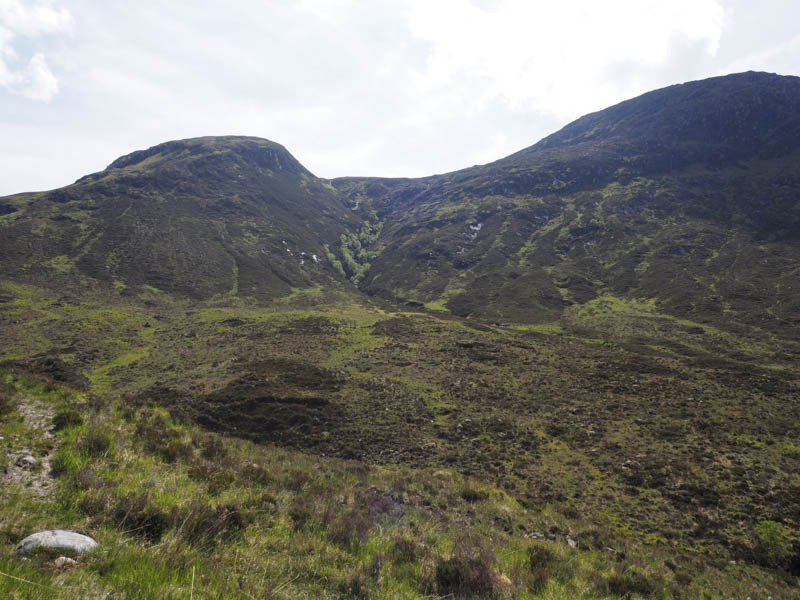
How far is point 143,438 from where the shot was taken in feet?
29.4

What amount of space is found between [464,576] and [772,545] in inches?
583

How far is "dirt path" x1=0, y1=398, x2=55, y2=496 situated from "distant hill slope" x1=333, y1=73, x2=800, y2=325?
6696cm

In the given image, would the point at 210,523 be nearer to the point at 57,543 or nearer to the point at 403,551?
the point at 57,543

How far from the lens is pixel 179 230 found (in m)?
98.1

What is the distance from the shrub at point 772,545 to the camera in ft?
39.1

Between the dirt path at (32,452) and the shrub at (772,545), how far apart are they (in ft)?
67.6

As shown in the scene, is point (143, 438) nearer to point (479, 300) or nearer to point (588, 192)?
point (479, 300)

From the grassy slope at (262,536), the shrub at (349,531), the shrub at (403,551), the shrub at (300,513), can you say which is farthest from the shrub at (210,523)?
the shrub at (403,551)

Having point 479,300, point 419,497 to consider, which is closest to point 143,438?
point 419,497

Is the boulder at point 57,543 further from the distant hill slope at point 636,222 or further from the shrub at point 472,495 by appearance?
the distant hill slope at point 636,222

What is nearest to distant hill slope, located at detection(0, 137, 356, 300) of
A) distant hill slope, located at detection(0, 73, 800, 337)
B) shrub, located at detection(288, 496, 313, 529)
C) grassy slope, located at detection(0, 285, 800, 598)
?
distant hill slope, located at detection(0, 73, 800, 337)

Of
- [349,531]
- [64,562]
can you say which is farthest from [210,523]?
[349,531]

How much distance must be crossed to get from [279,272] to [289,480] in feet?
304

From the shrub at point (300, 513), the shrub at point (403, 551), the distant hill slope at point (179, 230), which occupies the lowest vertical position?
the shrub at point (403, 551)
